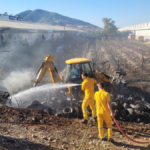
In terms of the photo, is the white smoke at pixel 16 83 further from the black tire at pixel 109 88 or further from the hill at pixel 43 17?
the hill at pixel 43 17

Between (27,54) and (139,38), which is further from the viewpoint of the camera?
(139,38)

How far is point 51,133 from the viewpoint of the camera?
512 cm

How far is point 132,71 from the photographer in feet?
48.0

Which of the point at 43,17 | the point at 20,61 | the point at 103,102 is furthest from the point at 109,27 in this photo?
the point at 43,17

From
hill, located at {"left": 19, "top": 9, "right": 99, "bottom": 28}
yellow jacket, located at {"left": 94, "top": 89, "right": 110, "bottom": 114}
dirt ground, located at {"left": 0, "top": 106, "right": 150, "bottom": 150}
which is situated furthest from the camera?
hill, located at {"left": 19, "top": 9, "right": 99, "bottom": 28}

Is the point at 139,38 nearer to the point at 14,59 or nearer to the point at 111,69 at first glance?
the point at 111,69

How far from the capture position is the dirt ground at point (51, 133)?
440 cm

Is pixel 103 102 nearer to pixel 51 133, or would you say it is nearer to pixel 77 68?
pixel 51 133

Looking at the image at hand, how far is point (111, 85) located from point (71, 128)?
408 centimetres

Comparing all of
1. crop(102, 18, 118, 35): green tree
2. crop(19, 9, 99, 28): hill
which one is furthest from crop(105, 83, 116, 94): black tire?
crop(19, 9, 99, 28): hill

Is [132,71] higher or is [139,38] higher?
[139,38]

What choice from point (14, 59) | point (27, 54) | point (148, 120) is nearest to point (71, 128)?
point (148, 120)

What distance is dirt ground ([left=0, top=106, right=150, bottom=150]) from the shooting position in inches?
173

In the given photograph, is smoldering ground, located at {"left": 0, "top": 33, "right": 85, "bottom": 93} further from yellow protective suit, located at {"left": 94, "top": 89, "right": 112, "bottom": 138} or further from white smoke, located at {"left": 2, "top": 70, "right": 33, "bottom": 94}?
yellow protective suit, located at {"left": 94, "top": 89, "right": 112, "bottom": 138}
